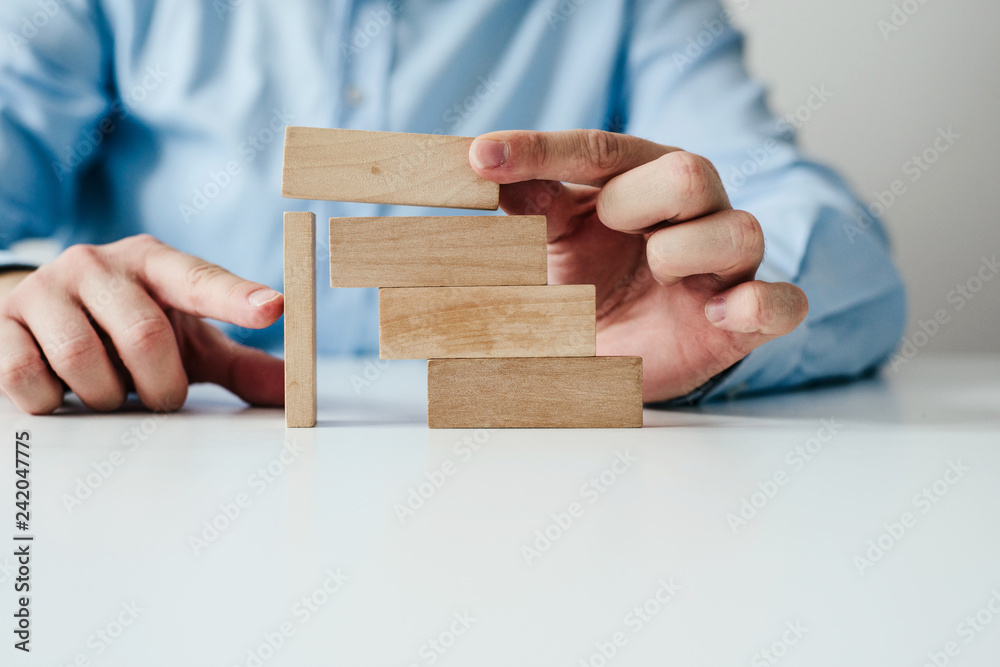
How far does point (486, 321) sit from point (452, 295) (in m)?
0.05

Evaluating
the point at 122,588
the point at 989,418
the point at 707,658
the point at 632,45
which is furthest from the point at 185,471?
the point at 632,45

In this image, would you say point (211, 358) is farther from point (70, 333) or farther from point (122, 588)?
point (122, 588)

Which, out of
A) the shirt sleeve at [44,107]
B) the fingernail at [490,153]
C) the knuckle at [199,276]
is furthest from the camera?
the shirt sleeve at [44,107]

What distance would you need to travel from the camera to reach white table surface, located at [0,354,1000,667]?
1.15ft

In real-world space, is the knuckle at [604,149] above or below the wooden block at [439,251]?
above

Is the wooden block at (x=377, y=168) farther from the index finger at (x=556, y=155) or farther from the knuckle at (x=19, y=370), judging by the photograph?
the knuckle at (x=19, y=370)

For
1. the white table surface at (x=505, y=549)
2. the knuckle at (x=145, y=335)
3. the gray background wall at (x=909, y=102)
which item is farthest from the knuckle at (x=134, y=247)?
the gray background wall at (x=909, y=102)

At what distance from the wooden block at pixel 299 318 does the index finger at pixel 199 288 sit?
0.03 metres

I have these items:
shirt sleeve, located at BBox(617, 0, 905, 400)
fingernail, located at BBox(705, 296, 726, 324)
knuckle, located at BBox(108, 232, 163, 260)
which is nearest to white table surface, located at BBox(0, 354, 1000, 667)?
fingernail, located at BBox(705, 296, 726, 324)

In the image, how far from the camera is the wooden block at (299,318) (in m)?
0.80

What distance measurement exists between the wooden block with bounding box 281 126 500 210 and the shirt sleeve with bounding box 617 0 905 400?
49 centimetres

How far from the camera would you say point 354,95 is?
61.4 inches

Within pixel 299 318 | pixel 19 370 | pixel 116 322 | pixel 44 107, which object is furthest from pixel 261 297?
pixel 44 107

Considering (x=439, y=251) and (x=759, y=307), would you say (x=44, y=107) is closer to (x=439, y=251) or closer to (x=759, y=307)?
(x=439, y=251)
